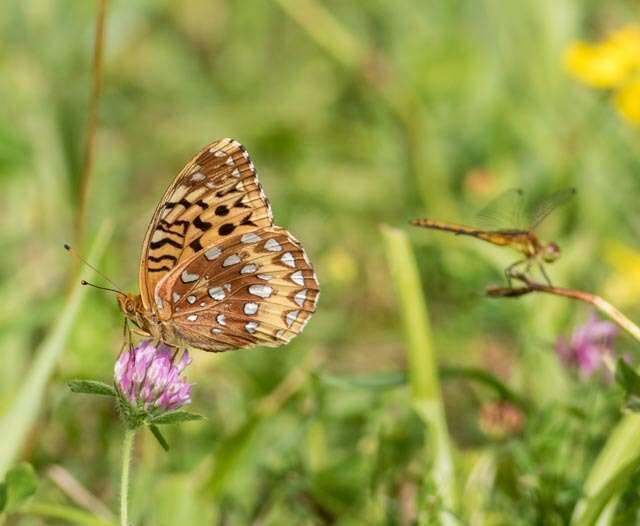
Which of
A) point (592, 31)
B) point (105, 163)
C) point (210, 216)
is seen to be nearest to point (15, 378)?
point (210, 216)

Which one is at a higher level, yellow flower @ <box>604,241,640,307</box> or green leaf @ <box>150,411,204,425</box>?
yellow flower @ <box>604,241,640,307</box>

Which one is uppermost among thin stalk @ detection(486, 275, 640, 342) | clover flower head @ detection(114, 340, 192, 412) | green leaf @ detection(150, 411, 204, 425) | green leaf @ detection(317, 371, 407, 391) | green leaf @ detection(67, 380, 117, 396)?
thin stalk @ detection(486, 275, 640, 342)

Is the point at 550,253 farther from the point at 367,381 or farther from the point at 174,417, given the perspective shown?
the point at 174,417

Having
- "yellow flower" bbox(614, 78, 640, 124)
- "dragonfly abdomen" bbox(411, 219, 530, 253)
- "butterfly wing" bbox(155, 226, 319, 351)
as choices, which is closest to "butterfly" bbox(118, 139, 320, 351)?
"butterfly wing" bbox(155, 226, 319, 351)

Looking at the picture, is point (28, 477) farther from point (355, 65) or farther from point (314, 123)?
point (314, 123)

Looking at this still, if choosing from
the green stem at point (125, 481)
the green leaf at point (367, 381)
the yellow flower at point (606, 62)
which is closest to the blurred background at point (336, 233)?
the green leaf at point (367, 381)

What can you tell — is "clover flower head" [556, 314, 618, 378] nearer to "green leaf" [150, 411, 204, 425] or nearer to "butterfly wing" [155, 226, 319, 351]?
"butterfly wing" [155, 226, 319, 351]

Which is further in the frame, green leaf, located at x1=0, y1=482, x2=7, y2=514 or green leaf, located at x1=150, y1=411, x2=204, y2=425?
green leaf, located at x1=0, y1=482, x2=7, y2=514
